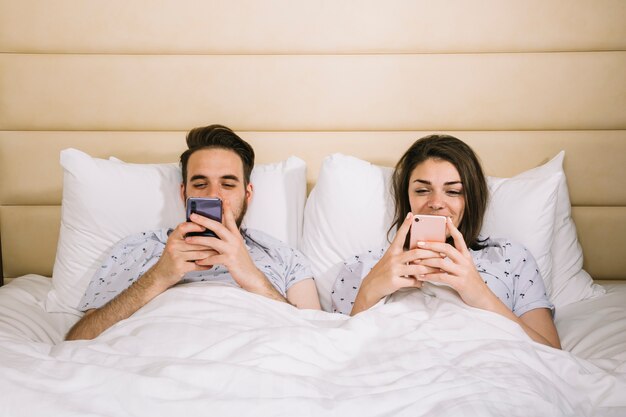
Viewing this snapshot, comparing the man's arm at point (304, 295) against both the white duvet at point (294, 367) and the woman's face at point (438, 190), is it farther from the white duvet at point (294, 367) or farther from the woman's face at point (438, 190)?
the woman's face at point (438, 190)

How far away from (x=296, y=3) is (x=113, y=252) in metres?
1.05

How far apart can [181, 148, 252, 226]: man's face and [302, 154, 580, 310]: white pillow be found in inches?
10.6

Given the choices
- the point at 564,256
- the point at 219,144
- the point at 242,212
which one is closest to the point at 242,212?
the point at 242,212

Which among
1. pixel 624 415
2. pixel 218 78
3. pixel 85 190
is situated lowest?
pixel 624 415

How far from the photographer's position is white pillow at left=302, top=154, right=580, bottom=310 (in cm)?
161

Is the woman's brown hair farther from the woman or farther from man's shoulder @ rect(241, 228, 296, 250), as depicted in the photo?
man's shoulder @ rect(241, 228, 296, 250)

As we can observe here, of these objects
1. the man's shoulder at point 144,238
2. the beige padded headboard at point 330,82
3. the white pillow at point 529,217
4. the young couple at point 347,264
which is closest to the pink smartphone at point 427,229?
the young couple at point 347,264

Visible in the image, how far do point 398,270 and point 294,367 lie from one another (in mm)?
413

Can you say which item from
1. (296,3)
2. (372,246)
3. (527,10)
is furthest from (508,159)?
(296,3)

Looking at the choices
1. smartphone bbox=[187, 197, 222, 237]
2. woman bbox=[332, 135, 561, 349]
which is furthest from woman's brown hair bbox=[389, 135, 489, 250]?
smartphone bbox=[187, 197, 222, 237]

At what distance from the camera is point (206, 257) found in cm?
137

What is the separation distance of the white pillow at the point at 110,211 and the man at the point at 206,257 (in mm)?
75

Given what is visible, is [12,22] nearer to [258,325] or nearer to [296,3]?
[296,3]

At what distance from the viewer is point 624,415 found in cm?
97
